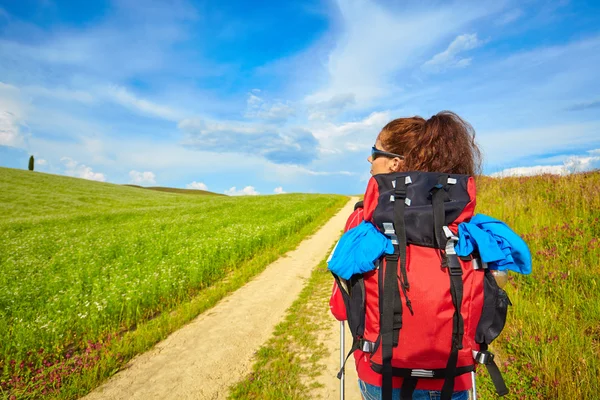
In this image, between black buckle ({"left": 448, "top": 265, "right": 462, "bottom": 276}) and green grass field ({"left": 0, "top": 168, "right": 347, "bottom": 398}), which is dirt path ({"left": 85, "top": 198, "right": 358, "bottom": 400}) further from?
black buckle ({"left": 448, "top": 265, "right": 462, "bottom": 276})

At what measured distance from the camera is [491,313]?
75.4 inches

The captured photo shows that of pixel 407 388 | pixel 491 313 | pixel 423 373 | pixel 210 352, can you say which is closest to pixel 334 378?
pixel 210 352

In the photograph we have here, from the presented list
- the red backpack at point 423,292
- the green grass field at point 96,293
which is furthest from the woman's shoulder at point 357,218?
the green grass field at point 96,293

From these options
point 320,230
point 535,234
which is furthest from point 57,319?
point 320,230

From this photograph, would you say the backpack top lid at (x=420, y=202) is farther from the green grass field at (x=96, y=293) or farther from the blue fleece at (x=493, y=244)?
the green grass field at (x=96, y=293)

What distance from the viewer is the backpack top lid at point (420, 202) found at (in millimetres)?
1819

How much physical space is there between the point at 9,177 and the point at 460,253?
6654 centimetres

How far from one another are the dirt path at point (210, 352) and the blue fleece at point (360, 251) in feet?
12.3

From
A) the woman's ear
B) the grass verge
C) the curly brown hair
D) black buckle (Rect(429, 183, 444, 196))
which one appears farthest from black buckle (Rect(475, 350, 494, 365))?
the grass verge

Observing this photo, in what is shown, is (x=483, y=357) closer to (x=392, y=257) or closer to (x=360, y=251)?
(x=392, y=257)

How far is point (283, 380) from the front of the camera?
179 inches

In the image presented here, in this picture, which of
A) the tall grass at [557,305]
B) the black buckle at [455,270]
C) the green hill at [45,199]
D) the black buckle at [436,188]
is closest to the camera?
the black buckle at [455,270]

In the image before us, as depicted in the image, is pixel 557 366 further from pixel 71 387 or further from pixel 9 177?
pixel 9 177

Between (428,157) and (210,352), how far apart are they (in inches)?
205
